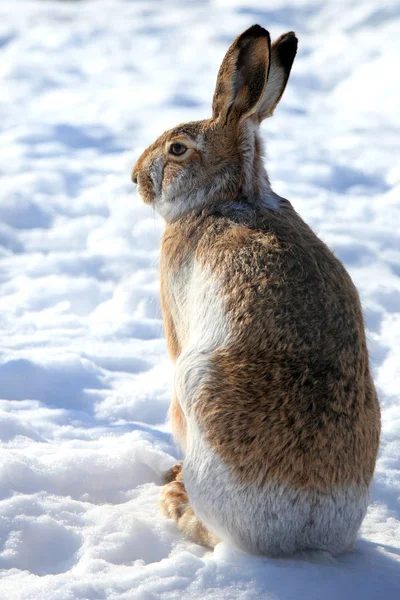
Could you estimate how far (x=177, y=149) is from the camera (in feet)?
14.6

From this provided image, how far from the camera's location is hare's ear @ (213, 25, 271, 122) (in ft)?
13.6

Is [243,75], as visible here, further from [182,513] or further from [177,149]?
[182,513]

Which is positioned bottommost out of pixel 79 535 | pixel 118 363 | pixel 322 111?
pixel 79 535

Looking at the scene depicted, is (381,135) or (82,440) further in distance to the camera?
(381,135)

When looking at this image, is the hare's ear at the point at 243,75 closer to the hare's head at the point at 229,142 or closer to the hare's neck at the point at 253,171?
the hare's head at the point at 229,142

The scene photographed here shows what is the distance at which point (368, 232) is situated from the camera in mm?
8578

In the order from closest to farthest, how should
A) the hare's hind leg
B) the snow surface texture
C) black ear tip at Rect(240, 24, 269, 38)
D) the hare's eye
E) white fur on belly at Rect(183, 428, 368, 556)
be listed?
white fur on belly at Rect(183, 428, 368, 556), the snow surface texture, the hare's hind leg, black ear tip at Rect(240, 24, 269, 38), the hare's eye

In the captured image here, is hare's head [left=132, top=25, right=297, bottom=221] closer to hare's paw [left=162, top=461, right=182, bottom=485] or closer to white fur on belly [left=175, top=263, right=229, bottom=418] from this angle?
white fur on belly [left=175, top=263, right=229, bottom=418]

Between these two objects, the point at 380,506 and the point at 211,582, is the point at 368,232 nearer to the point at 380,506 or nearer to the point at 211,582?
the point at 380,506

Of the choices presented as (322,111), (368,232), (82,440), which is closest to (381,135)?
(322,111)

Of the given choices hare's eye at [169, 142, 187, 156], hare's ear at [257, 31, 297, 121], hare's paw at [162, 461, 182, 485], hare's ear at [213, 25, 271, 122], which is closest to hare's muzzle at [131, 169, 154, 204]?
hare's eye at [169, 142, 187, 156]

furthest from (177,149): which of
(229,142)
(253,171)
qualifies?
(253,171)

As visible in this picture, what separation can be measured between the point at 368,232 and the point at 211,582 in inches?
232

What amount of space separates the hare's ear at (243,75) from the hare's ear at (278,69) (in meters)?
0.20
